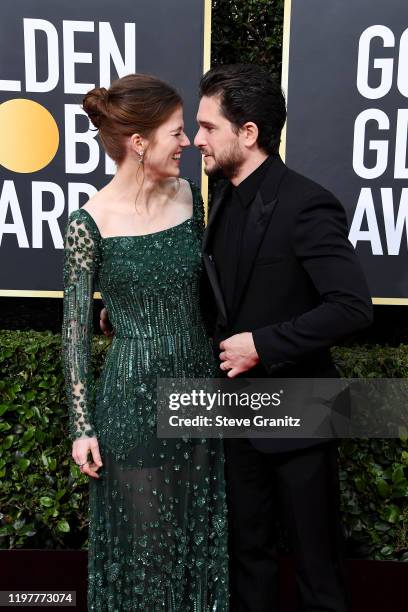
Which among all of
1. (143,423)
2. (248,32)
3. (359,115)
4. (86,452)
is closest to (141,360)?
(143,423)

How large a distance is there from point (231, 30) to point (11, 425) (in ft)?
6.70

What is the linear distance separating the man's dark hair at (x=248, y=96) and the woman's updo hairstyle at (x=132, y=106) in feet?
0.49

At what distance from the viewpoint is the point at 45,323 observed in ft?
9.66

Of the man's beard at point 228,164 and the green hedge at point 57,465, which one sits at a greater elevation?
the man's beard at point 228,164

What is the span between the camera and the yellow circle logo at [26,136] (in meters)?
2.45

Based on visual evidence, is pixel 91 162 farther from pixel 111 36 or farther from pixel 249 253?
pixel 249 253

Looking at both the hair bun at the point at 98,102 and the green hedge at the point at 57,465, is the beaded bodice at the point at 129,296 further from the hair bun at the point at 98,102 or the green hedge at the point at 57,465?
the green hedge at the point at 57,465

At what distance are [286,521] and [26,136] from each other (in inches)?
75.2

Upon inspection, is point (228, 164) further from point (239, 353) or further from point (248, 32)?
point (248, 32)

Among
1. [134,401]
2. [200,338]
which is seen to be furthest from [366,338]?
[134,401]

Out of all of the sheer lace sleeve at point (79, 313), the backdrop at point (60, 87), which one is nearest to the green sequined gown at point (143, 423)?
the sheer lace sleeve at point (79, 313)

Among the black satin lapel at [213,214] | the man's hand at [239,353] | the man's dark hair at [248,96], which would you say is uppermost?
the man's dark hair at [248,96]

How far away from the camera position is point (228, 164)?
1619 mm

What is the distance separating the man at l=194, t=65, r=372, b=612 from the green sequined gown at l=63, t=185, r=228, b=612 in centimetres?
9
